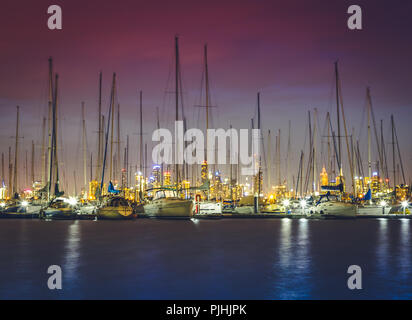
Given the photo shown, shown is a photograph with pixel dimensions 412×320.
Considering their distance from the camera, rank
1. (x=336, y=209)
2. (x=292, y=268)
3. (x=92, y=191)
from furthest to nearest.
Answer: (x=92, y=191)
(x=336, y=209)
(x=292, y=268)

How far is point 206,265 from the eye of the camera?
3005cm

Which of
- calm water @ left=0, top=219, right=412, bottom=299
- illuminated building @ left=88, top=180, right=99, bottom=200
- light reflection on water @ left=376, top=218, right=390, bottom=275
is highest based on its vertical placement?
illuminated building @ left=88, top=180, right=99, bottom=200

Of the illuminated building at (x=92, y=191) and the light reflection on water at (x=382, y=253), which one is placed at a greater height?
the illuminated building at (x=92, y=191)

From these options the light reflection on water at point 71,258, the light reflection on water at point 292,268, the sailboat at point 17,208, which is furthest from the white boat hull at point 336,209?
the sailboat at point 17,208

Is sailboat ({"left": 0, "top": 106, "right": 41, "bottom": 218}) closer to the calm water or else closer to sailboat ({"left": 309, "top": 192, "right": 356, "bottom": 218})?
the calm water

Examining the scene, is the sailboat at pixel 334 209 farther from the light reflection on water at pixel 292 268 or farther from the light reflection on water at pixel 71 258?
the light reflection on water at pixel 71 258

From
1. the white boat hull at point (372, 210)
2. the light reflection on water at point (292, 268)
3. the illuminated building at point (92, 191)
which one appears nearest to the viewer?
the light reflection on water at point (292, 268)

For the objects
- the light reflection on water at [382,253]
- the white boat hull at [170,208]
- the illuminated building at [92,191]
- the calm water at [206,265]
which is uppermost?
the illuminated building at [92,191]

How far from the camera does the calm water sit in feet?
70.2

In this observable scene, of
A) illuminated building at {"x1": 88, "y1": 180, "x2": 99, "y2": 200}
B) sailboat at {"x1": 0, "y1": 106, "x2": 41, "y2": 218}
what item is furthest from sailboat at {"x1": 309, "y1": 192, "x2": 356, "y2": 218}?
sailboat at {"x1": 0, "y1": 106, "x2": 41, "y2": 218}

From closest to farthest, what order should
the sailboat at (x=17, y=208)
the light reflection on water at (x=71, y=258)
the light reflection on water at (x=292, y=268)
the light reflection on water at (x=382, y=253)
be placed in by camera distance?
the light reflection on water at (x=292, y=268), the light reflection on water at (x=71, y=258), the light reflection on water at (x=382, y=253), the sailboat at (x=17, y=208)

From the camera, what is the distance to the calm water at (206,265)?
21.4 metres

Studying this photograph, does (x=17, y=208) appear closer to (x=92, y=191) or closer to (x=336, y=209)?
(x=92, y=191)

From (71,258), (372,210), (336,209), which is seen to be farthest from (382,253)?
(372,210)
